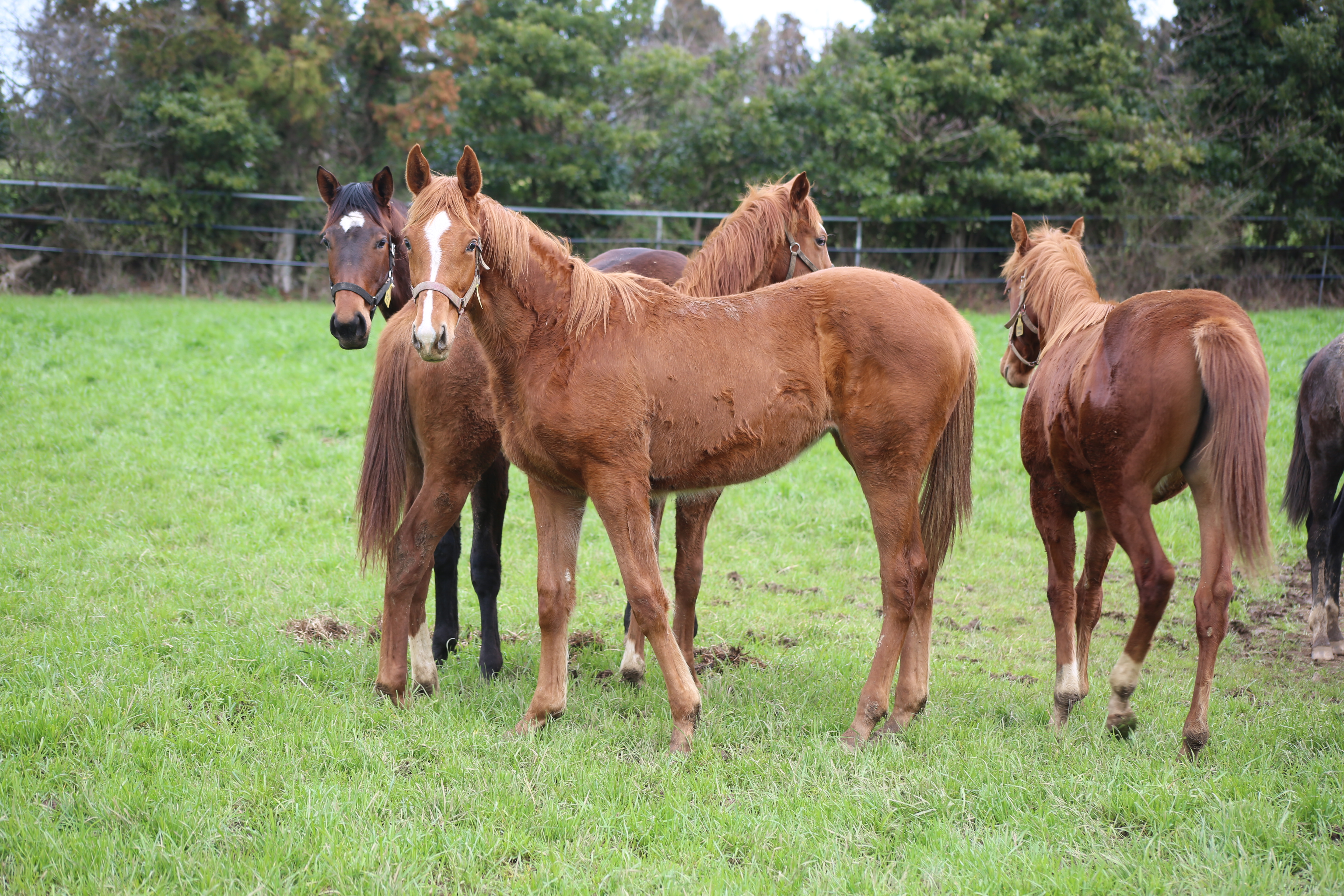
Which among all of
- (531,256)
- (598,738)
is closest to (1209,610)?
(598,738)

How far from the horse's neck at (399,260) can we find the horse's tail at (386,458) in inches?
9.7

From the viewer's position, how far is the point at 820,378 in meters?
3.71

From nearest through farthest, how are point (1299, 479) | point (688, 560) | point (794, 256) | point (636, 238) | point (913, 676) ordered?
point (913, 676)
point (688, 560)
point (794, 256)
point (1299, 479)
point (636, 238)

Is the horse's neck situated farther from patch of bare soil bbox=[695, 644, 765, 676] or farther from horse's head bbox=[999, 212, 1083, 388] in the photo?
horse's head bbox=[999, 212, 1083, 388]

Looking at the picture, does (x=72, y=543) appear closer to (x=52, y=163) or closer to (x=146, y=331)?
(x=146, y=331)

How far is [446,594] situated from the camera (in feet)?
15.5

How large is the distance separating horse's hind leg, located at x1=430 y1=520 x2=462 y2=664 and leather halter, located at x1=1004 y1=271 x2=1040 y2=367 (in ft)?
10.0

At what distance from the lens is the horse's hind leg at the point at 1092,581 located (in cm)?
417

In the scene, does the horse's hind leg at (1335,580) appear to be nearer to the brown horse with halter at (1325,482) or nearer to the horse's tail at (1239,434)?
the brown horse with halter at (1325,482)

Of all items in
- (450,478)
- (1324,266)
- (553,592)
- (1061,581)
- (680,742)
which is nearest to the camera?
(680,742)

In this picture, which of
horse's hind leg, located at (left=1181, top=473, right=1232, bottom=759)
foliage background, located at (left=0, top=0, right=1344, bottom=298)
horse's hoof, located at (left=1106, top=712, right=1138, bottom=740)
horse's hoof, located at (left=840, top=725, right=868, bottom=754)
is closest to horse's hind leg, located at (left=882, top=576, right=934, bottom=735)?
horse's hoof, located at (left=840, top=725, right=868, bottom=754)

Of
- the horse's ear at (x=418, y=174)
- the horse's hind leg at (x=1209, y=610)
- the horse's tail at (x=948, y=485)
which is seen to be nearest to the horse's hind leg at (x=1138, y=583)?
the horse's hind leg at (x=1209, y=610)

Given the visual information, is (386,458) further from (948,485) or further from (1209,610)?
(1209,610)

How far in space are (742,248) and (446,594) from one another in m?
2.34
